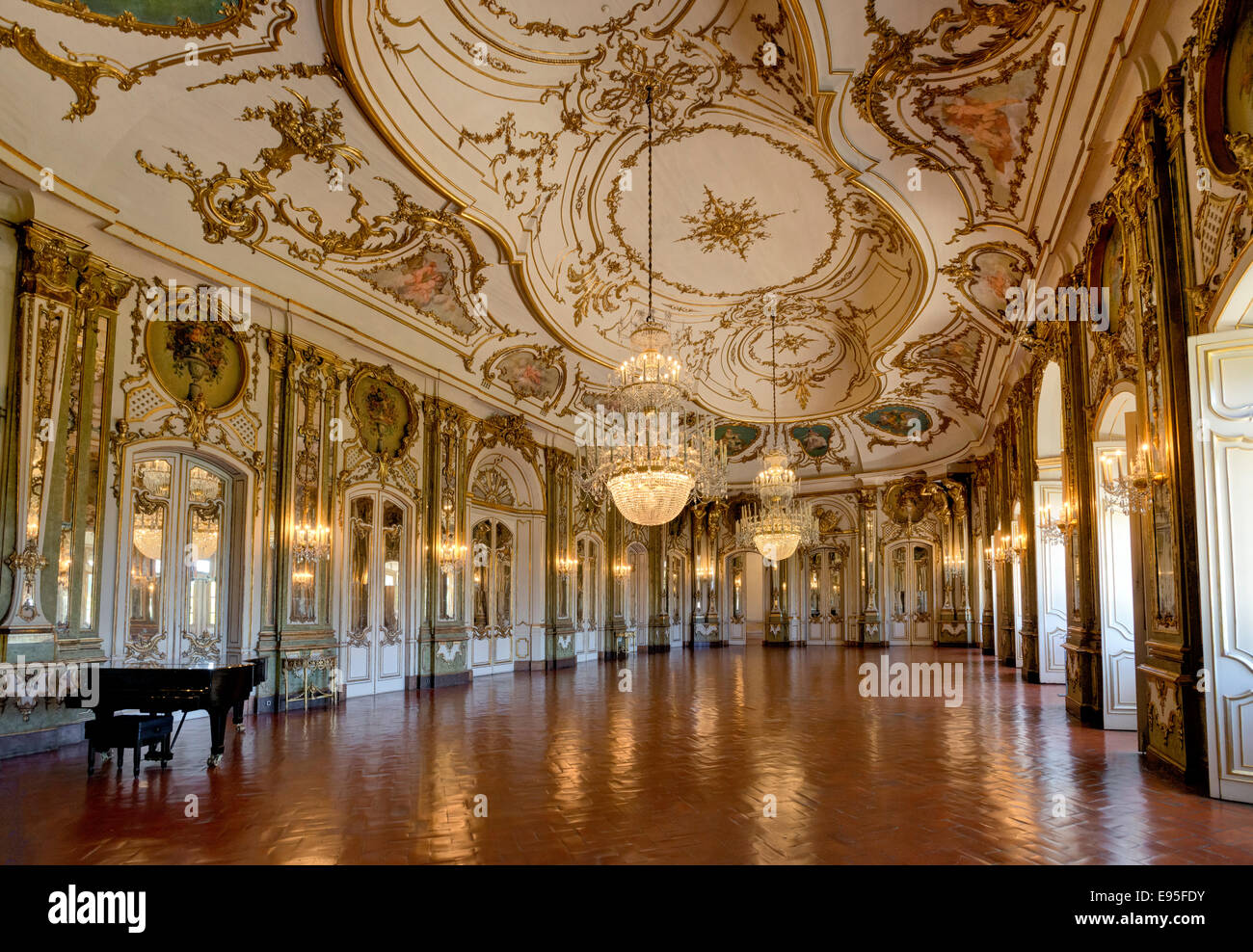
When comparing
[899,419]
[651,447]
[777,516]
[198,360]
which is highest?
[899,419]

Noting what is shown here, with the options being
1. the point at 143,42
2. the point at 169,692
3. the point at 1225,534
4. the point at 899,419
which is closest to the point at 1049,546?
the point at 1225,534

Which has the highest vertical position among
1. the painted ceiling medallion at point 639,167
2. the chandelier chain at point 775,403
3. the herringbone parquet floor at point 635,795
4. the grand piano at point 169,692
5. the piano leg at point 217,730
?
the painted ceiling medallion at point 639,167

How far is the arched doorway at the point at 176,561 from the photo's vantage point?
8406mm

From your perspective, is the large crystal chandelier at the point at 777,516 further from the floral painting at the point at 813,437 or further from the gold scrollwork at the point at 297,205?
the gold scrollwork at the point at 297,205

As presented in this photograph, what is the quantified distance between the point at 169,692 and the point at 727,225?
990 centimetres

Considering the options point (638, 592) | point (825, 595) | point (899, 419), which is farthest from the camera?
point (825, 595)

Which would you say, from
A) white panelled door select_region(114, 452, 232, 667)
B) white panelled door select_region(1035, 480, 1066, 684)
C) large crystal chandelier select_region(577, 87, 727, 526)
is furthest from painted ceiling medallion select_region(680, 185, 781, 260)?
white panelled door select_region(114, 452, 232, 667)

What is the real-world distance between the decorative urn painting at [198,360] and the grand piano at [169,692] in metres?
3.65

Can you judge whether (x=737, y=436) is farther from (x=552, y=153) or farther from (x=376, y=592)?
(x=552, y=153)

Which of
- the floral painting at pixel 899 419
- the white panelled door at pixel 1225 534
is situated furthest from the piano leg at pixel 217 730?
the floral painting at pixel 899 419

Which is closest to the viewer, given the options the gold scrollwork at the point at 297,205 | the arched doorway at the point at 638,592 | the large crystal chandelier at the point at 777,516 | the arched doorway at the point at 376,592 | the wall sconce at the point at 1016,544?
the gold scrollwork at the point at 297,205

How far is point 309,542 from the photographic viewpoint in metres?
10.3

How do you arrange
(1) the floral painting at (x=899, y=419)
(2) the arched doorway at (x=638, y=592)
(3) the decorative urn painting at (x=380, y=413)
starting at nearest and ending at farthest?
(3) the decorative urn painting at (x=380, y=413), (1) the floral painting at (x=899, y=419), (2) the arched doorway at (x=638, y=592)
